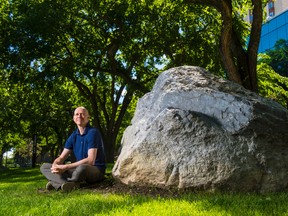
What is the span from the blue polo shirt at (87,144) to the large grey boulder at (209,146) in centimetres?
58

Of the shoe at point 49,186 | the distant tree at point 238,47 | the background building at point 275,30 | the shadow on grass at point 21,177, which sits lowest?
the shadow on grass at point 21,177

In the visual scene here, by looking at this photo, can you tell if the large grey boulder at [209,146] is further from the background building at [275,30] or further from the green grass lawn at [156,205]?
the background building at [275,30]

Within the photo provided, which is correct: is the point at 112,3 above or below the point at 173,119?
above

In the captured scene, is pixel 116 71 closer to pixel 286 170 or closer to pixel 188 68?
pixel 188 68

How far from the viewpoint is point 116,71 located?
1938 cm

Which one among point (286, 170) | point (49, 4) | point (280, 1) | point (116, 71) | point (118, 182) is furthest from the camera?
point (280, 1)

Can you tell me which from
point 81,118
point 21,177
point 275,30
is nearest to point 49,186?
point 81,118

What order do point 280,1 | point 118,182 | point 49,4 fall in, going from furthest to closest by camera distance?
point 280,1, point 49,4, point 118,182

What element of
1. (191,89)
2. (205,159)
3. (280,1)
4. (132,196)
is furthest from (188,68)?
(280,1)

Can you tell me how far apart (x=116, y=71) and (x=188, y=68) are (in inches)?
426

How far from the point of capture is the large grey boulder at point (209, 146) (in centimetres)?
650

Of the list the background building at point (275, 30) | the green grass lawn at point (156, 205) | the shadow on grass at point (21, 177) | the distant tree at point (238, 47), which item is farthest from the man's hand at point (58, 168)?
the background building at point (275, 30)

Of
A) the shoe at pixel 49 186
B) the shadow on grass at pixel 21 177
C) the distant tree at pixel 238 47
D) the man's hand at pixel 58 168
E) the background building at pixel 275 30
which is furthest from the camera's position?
the background building at pixel 275 30

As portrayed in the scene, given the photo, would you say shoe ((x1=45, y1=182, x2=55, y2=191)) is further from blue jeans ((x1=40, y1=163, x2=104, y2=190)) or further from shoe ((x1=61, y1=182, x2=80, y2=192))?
shoe ((x1=61, y1=182, x2=80, y2=192))
